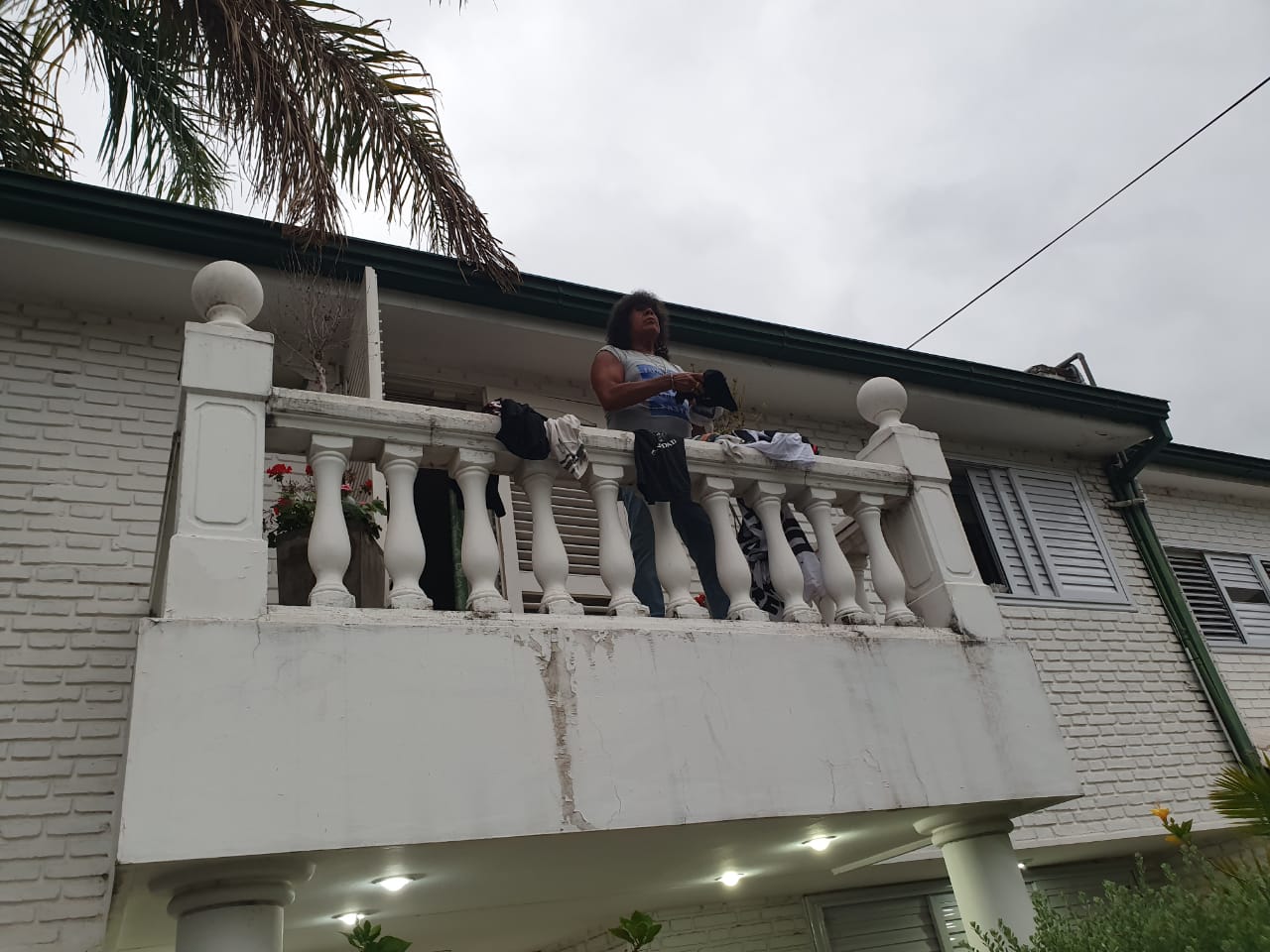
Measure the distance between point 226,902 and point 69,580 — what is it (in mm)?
2489

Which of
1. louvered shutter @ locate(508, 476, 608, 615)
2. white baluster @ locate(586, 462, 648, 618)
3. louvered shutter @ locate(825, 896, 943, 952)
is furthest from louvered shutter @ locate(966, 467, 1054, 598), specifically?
white baluster @ locate(586, 462, 648, 618)

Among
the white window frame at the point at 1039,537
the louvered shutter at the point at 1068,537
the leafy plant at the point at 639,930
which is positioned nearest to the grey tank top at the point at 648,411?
the leafy plant at the point at 639,930

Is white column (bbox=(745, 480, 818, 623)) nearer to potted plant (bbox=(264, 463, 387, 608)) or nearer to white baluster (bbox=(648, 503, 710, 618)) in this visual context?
white baluster (bbox=(648, 503, 710, 618))

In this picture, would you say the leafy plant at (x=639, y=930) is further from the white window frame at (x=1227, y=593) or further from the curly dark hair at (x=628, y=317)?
the white window frame at (x=1227, y=593)

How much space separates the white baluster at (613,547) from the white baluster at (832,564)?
31.5 inches

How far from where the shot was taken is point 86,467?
473cm

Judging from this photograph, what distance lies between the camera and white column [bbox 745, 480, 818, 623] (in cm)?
366

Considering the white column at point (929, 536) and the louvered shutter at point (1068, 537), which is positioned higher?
the louvered shutter at point (1068, 537)

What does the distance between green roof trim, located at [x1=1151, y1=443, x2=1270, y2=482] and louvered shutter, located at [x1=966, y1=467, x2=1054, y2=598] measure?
1956 mm

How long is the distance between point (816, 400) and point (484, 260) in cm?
301

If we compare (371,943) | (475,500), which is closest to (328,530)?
(475,500)

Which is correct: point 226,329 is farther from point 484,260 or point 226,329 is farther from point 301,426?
point 484,260

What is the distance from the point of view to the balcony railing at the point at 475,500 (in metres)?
2.87

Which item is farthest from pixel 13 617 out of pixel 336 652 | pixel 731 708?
pixel 731 708
